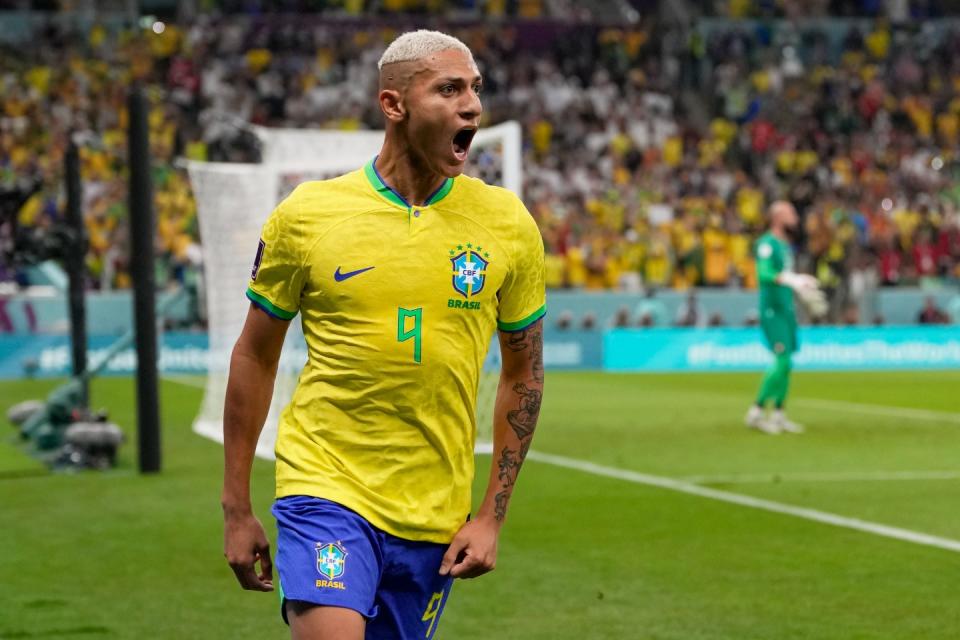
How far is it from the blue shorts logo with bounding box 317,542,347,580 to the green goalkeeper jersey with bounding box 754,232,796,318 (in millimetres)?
12497

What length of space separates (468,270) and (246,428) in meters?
0.68

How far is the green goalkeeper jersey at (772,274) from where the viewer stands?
16.1m

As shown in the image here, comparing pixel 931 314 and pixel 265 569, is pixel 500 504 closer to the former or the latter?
pixel 265 569

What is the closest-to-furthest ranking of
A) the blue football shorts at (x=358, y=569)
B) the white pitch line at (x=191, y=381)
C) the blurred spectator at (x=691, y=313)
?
the blue football shorts at (x=358, y=569)
the white pitch line at (x=191, y=381)
the blurred spectator at (x=691, y=313)

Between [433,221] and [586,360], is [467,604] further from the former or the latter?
[586,360]

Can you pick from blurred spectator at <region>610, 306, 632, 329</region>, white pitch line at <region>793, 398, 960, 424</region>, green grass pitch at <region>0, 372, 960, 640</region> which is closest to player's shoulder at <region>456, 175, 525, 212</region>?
green grass pitch at <region>0, 372, 960, 640</region>

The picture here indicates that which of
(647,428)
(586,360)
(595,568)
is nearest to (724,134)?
(586,360)

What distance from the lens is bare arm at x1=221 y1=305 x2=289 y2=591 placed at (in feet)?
13.2

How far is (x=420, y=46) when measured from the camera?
4.00 metres

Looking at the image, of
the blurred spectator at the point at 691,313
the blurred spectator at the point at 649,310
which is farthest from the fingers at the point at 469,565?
the blurred spectator at the point at 691,313

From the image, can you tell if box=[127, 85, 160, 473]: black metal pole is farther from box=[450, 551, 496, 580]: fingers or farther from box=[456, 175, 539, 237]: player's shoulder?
box=[450, 551, 496, 580]: fingers

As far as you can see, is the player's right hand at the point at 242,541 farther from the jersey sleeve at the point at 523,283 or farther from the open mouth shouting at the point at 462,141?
the open mouth shouting at the point at 462,141

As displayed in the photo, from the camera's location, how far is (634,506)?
37.6 feet

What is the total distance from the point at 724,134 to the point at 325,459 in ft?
115
